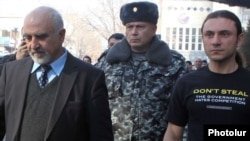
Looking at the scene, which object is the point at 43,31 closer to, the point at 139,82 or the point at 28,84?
the point at 28,84

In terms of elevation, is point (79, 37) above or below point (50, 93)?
below

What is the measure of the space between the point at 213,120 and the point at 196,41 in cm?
6999

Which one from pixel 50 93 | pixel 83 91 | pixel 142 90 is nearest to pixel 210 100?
pixel 83 91

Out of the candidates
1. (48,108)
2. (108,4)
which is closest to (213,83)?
(48,108)

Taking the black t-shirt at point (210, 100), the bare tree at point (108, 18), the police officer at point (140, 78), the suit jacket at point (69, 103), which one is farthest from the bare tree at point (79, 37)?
the black t-shirt at point (210, 100)

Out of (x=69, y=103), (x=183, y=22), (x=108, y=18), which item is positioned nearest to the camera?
(x=69, y=103)

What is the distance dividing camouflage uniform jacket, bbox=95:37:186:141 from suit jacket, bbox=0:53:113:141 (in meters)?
0.87

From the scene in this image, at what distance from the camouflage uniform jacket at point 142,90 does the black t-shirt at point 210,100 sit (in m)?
1.00

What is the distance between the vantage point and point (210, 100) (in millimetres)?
2986

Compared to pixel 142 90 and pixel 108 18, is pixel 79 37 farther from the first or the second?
pixel 142 90

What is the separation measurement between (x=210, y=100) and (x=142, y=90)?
50.3 inches

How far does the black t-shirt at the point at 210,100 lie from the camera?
2936 mm

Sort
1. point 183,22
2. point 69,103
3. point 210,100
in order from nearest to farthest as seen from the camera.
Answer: point 210,100 < point 69,103 < point 183,22

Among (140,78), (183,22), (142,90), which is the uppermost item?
(183,22)
